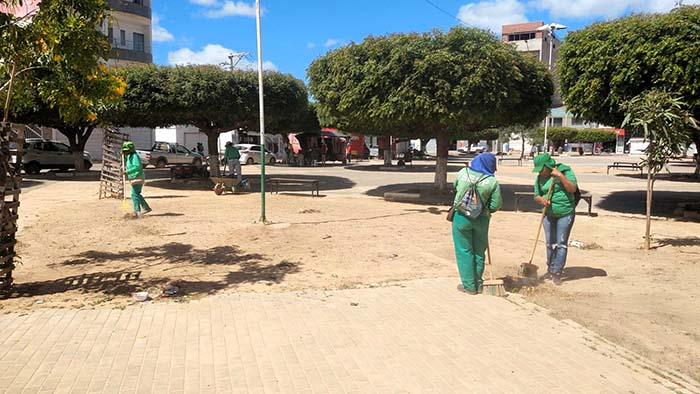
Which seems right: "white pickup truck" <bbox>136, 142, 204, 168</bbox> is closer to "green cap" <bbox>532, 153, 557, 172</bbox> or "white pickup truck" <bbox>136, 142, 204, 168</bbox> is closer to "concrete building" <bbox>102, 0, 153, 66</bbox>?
"concrete building" <bbox>102, 0, 153, 66</bbox>

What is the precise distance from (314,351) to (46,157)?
26102 millimetres

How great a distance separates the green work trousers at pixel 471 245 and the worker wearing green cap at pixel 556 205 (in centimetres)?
123

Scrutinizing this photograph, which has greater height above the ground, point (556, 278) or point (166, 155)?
point (166, 155)

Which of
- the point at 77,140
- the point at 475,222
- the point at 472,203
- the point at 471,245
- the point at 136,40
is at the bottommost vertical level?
the point at 471,245

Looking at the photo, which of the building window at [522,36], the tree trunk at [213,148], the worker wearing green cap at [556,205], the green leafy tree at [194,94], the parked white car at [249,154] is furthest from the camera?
the building window at [522,36]

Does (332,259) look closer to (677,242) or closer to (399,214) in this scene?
(399,214)

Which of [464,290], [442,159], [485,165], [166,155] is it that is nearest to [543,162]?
[485,165]

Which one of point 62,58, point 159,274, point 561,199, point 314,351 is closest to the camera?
point 314,351

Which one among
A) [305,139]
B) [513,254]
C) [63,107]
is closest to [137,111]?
[63,107]

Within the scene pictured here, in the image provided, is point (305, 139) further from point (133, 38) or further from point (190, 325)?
point (190, 325)

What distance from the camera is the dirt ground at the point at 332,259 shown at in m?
5.31

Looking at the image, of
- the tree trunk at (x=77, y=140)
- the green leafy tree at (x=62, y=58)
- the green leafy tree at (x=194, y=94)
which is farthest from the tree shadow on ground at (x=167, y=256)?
the tree trunk at (x=77, y=140)

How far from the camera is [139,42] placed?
1652 inches

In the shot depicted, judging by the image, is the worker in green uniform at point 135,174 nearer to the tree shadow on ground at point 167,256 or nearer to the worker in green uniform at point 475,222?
the tree shadow on ground at point 167,256
